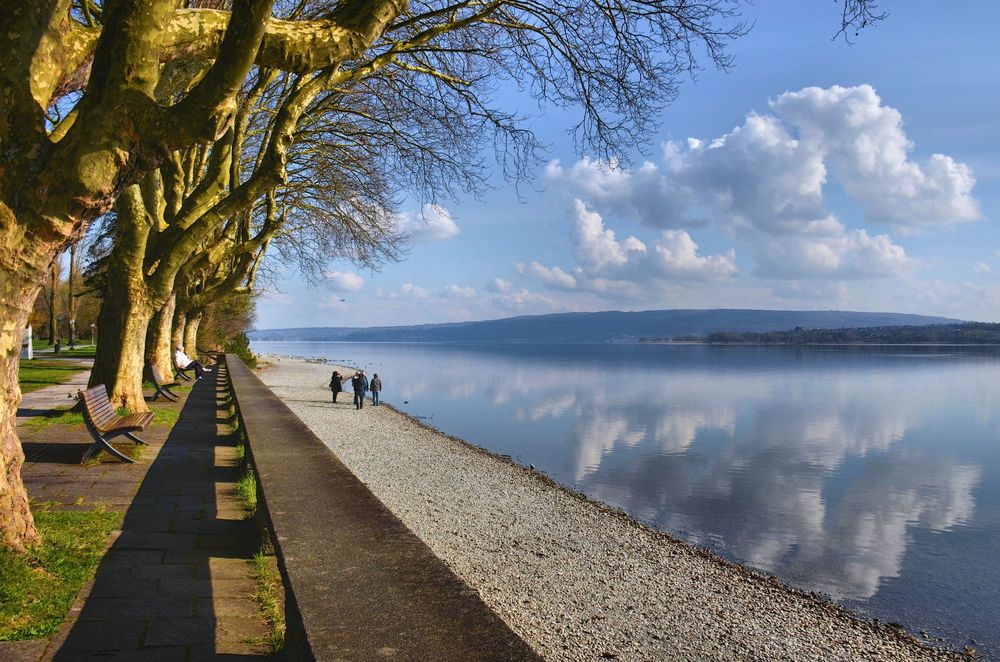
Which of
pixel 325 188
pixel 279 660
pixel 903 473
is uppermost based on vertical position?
pixel 325 188

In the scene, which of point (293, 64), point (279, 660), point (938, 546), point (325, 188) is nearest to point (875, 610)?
point (938, 546)

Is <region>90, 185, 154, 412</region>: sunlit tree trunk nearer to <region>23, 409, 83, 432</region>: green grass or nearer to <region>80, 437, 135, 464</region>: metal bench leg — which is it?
<region>23, 409, 83, 432</region>: green grass

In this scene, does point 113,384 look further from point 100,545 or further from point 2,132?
point 2,132

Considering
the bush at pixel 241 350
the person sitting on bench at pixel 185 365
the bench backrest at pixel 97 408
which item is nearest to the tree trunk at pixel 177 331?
the person sitting on bench at pixel 185 365

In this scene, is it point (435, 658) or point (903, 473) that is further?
point (903, 473)

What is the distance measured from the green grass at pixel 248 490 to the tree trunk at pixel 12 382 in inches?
77.3

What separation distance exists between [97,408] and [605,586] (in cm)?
757

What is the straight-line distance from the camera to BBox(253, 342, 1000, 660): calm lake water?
43.3ft

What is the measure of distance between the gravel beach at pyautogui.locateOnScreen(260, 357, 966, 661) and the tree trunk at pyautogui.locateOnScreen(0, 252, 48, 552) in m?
5.42

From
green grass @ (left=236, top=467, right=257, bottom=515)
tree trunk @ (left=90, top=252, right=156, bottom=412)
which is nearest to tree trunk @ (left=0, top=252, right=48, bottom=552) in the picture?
green grass @ (left=236, top=467, right=257, bottom=515)

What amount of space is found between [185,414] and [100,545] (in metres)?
8.22

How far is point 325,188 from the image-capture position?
767 inches

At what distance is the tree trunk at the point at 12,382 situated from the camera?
413cm

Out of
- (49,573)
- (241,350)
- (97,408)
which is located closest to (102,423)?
(97,408)
